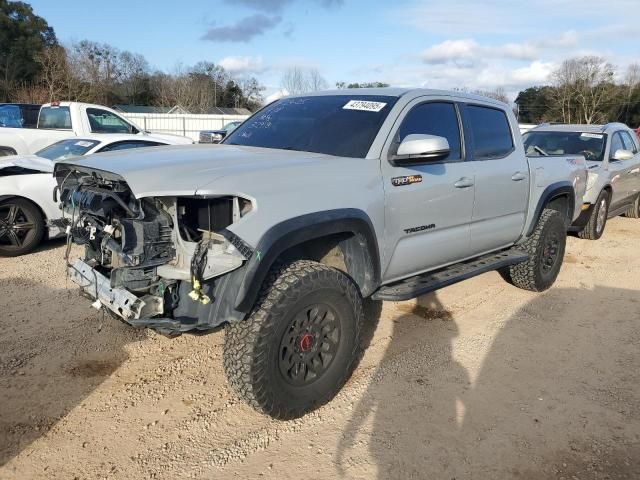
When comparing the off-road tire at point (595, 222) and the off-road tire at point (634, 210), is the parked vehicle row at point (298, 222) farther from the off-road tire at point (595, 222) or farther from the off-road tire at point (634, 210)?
the off-road tire at point (634, 210)

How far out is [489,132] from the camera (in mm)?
4707

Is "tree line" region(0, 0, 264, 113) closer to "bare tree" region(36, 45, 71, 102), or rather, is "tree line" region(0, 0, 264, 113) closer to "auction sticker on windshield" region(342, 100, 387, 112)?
"bare tree" region(36, 45, 71, 102)

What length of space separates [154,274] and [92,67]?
4711 centimetres

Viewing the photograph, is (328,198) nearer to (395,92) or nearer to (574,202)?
(395,92)

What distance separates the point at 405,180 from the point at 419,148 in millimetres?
295

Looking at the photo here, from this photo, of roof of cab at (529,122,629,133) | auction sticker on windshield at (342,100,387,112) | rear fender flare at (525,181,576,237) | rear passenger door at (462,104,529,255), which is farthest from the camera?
roof of cab at (529,122,629,133)

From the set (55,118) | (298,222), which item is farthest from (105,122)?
(298,222)

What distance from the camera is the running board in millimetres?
3646

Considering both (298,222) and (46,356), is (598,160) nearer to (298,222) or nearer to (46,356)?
(298,222)

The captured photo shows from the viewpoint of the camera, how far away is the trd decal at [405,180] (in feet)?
11.5

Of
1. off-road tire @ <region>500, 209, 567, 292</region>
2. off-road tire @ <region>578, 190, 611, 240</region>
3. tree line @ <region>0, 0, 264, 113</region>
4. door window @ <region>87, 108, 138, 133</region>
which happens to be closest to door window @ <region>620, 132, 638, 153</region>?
off-road tire @ <region>578, 190, 611, 240</region>

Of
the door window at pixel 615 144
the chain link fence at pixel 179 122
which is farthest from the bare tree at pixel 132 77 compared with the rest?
the door window at pixel 615 144

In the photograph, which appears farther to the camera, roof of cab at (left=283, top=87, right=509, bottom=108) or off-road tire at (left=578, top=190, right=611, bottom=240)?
off-road tire at (left=578, top=190, right=611, bottom=240)

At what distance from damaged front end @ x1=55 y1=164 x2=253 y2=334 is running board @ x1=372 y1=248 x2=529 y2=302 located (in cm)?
125
